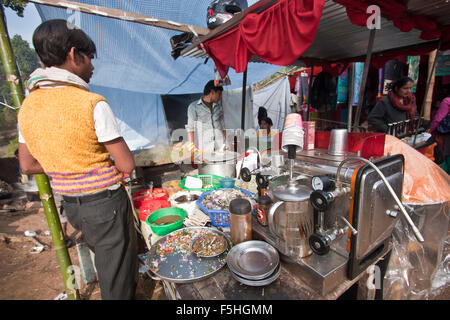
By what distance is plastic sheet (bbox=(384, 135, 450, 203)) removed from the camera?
1839mm

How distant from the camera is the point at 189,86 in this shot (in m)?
6.24

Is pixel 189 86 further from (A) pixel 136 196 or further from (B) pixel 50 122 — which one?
(B) pixel 50 122

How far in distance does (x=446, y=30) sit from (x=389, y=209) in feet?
13.3

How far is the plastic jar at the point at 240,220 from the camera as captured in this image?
4.87 feet

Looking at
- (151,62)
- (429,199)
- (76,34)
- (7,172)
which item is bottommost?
(7,172)

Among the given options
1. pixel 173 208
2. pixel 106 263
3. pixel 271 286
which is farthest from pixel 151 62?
pixel 271 286

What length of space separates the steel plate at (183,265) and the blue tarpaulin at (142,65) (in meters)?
3.51

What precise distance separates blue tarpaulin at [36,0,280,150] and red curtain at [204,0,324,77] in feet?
4.79

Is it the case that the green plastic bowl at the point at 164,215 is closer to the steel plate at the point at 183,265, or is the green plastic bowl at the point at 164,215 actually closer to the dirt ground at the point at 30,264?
the steel plate at the point at 183,265

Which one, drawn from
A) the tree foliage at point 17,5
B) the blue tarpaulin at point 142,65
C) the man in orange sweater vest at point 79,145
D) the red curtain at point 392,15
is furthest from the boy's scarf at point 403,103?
the tree foliage at point 17,5

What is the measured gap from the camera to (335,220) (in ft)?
4.55

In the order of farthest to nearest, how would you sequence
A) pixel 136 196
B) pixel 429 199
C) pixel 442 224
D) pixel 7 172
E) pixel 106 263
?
pixel 7 172, pixel 136 196, pixel 442 224, pixel 429 199, pixel 106 263

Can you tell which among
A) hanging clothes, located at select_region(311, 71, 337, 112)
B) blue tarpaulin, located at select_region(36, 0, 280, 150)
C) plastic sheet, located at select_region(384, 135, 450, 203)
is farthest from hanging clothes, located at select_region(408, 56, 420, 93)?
plastic sheet, located at select_region(384, 135, 450, 203)
